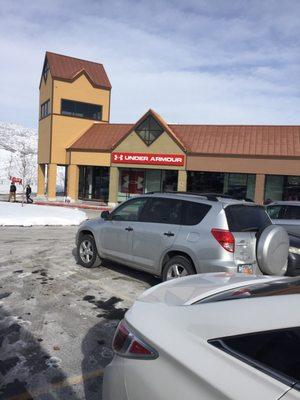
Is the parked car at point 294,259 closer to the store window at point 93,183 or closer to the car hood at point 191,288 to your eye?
the car hood at point 191,288

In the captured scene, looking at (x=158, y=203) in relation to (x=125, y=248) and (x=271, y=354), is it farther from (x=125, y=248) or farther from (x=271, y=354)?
(x=271, y=354)

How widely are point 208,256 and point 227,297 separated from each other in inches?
147

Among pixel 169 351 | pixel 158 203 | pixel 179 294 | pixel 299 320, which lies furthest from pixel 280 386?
pixel 158 203

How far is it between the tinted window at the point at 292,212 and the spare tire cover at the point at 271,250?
4328 mm

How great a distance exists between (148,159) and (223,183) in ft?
18.5

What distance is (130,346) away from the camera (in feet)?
8.29

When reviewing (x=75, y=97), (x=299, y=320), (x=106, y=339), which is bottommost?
(x=106, y=339)

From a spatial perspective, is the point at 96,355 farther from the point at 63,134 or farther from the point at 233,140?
the point at 63,134

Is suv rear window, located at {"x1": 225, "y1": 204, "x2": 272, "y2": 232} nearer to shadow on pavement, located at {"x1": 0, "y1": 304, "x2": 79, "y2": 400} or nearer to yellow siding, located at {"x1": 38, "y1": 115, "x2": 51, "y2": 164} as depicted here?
shadow on pavement, located at {"x1": 0, "y1": 304, "x2": 79, "y2": 400}

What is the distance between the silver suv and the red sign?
74.6ft

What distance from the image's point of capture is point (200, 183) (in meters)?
31.0

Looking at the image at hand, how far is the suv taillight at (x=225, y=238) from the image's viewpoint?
6175 mm

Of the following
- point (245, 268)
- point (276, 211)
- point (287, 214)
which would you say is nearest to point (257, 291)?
point (245, 268)

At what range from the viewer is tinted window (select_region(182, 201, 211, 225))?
21.9 feet
